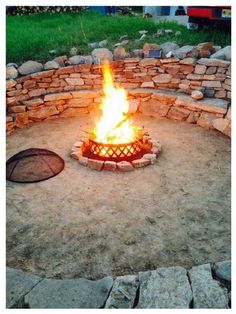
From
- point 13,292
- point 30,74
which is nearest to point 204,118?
point 30,74

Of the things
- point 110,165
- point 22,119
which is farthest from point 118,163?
point 22,119

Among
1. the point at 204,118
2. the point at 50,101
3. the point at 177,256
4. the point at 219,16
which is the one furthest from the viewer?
the point at 219,16

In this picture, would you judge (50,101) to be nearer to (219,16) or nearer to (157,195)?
(157,195)

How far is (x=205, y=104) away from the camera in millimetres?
7020

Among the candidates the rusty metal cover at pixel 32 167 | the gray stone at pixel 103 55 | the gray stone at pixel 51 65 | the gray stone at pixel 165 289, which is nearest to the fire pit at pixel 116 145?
the rusty metal cover at pixel 32 167

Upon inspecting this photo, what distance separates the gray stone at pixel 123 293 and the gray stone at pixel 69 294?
6cm

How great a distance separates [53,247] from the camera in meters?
3.87

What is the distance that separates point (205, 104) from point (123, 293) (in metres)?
5.17

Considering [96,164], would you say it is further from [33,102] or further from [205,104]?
[205,104]

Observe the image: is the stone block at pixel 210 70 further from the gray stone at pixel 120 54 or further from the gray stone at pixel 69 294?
the gray stone at pixel 69 294

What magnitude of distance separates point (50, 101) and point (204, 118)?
11.3 feet

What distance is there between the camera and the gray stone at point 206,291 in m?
2.53

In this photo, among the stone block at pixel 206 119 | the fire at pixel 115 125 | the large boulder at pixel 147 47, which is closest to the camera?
the fire at pixel 115 125
